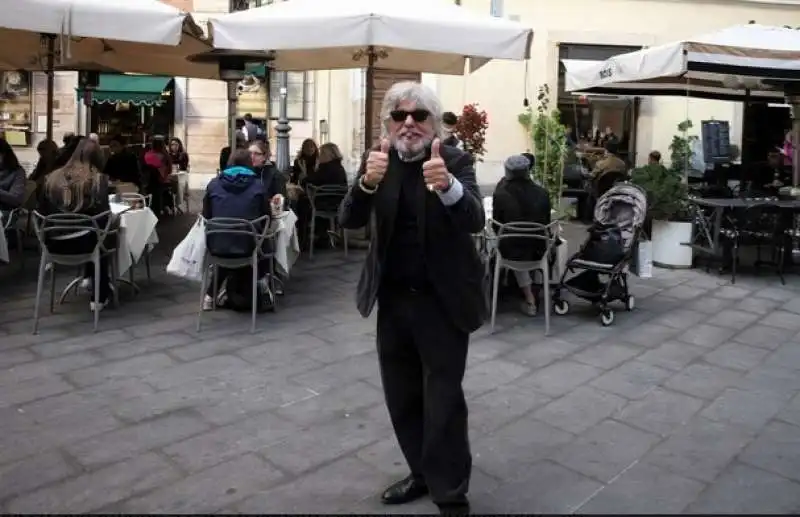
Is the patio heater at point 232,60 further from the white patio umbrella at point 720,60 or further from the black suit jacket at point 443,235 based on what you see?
the black suit jacket at point 443,235

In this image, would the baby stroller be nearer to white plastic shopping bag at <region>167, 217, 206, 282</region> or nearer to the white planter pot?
the white planter pot

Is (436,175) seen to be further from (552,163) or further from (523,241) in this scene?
(552,163)

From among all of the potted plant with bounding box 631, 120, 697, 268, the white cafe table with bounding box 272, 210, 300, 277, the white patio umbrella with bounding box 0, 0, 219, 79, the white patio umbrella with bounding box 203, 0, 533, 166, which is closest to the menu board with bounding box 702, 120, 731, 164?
the potted plant with bounding box 631, 120, 697, 268

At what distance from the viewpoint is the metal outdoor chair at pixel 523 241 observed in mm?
5988

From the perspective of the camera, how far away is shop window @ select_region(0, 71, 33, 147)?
18.1 metres

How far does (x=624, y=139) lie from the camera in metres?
15.8

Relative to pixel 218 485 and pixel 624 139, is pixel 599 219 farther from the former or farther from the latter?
pixel 624 139

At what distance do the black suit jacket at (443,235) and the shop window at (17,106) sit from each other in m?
17.2

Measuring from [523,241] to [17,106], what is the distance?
15.6 m

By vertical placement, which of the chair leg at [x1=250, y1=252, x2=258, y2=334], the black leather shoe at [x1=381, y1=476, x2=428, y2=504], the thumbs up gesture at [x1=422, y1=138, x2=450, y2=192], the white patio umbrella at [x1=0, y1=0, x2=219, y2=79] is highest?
the white patio umbrella at [x1=0, y1=0, x2=219, y2=79]

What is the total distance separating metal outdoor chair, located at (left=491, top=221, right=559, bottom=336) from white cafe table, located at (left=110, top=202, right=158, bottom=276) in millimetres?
2805

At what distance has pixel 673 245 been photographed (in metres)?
8.80

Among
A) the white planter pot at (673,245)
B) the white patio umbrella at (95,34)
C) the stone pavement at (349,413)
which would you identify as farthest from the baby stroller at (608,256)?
the white patio umbrella at (95,34)

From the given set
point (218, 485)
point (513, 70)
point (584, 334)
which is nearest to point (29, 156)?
point (513, 70)
